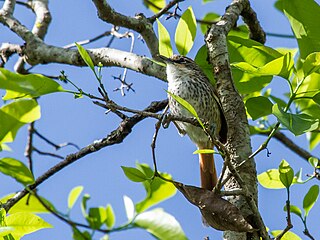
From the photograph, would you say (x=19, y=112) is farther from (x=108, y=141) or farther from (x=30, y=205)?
(x=108, y=141)

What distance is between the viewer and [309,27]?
5.57 ft

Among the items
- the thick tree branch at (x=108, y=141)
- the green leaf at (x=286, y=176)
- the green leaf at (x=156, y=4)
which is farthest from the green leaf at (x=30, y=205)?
the green leaf at (x=156, y=4)

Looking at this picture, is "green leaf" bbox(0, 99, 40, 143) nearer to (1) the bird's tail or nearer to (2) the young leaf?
(2) the young leaf

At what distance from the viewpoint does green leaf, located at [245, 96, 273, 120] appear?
1716 mm

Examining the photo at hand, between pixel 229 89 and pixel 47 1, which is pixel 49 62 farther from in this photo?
pixel 229 89

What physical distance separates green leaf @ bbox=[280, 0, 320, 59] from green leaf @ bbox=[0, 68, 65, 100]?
646 millimetres

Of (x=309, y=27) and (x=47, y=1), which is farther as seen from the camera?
(x=47, y=1)

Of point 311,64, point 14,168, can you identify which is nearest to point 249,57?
point 311,64

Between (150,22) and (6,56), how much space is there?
29.6 inches

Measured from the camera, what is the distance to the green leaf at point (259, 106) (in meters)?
1.72

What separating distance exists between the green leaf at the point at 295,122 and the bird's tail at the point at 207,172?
1111 millimetres

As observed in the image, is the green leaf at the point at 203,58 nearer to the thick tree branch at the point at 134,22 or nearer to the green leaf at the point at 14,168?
the thick tree branch at the point at 134,22

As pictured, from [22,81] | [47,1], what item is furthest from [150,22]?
[22,81]

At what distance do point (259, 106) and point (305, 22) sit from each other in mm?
251
